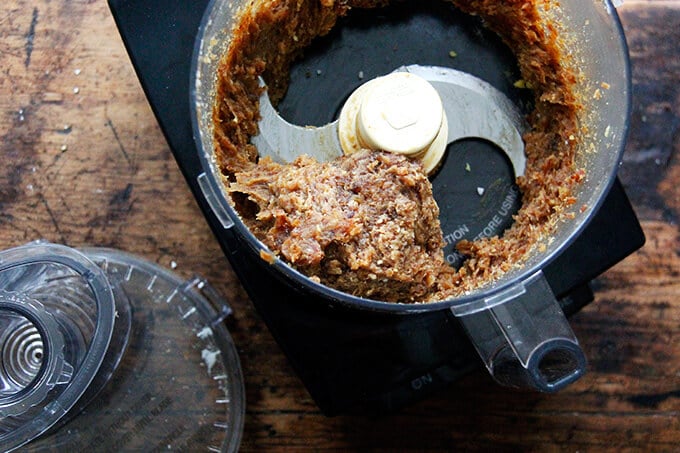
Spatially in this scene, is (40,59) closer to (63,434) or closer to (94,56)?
Answer: (94,56)

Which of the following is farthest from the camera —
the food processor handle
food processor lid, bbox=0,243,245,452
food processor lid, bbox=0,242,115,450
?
food processor lid, bbox=0,243,245,452

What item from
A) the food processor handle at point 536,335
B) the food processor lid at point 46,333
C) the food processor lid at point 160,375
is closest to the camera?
the food processor handle at point 536,335

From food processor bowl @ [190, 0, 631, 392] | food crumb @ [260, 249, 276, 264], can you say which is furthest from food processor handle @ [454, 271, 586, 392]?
food crumb @ [260, 249, 276, 264]

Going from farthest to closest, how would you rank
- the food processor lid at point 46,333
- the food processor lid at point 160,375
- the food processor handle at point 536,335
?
the food processor lid at point 160,375 → the food processor lid at point 46,333 → the food processor handle at point 536,335

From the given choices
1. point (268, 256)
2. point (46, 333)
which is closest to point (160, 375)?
point (46, 333)

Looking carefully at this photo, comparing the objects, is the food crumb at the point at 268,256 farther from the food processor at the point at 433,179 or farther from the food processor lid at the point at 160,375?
the food processor lid at the point at 160,375

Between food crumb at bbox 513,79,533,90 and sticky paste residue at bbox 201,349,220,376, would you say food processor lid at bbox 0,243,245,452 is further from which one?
food crumb at bbox 513,79,533,90

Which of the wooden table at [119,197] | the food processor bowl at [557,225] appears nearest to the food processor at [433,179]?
the food processor bowl at [557,225]
